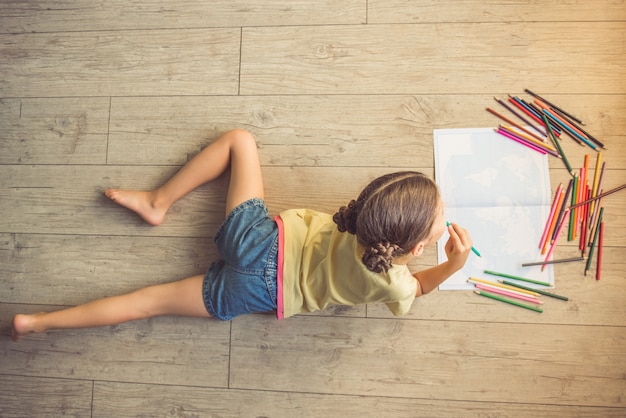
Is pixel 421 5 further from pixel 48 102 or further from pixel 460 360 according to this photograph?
pixel 48 102

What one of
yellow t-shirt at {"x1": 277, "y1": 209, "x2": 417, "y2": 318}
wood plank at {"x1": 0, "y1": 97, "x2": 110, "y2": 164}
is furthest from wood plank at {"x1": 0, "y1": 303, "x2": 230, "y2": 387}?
wood plank at {"x1": 0, "y1": 97, "x2": 110, "y2": 164}

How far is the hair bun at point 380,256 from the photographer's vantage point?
78 centimetres

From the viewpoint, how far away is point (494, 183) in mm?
1100

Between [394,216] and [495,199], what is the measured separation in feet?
1.41

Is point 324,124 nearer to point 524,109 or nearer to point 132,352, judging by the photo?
point 524,109

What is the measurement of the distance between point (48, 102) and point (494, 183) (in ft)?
3.69

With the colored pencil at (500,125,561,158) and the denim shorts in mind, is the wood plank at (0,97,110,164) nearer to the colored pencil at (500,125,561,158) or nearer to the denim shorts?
the denim shorts

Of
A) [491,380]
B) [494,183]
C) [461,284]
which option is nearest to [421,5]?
[494,183]

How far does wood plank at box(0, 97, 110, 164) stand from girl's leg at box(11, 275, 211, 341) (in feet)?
1.17

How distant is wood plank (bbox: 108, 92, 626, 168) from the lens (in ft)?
3.65

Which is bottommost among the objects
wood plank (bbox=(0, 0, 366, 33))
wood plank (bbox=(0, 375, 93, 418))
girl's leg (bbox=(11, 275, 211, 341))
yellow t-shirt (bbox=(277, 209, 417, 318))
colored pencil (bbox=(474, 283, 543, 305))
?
wood plank (bbox=(0, 375, 93, 418))

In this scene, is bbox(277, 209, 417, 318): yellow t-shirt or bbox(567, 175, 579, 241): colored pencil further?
bbox(567, 175, 579, 241): colored pencil

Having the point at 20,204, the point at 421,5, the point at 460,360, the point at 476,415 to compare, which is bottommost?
the point at 476,415

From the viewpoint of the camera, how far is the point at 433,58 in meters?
1.14
